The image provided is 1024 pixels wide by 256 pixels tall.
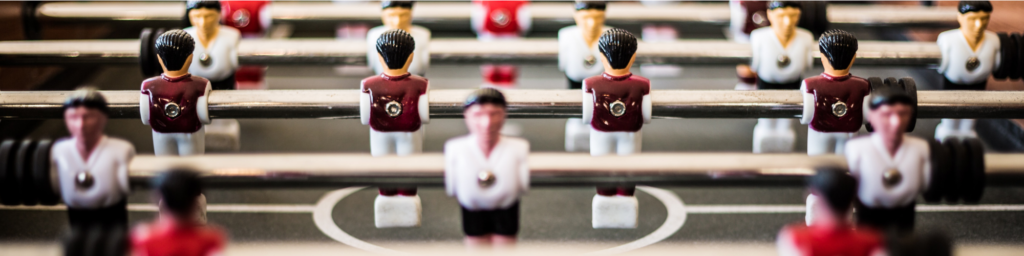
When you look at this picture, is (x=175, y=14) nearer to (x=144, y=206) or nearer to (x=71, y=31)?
(x=71, y=31)

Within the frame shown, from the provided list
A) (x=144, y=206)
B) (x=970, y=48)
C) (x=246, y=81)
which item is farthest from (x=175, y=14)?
(x=970, y=48)

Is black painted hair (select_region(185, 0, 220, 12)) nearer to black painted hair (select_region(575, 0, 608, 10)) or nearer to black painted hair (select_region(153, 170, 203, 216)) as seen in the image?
black painted hair (select_region(575, 0, 608, 10))

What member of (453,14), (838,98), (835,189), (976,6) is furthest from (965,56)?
(453,14)

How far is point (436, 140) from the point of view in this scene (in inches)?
118

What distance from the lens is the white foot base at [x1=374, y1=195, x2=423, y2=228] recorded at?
181cm

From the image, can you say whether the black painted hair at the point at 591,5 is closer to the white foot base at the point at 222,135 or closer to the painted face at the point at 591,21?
the painted face at the point at 591,21

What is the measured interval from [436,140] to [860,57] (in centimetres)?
143

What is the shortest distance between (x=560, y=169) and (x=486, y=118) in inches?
6.7

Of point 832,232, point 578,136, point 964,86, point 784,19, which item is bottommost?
point 578,136

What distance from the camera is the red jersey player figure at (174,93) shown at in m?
1.70

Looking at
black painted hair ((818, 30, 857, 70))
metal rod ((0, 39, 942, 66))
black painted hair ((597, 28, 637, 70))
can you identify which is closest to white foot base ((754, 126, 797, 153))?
metal rod ((0, 39, 942, 66))

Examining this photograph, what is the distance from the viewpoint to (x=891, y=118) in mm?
1237

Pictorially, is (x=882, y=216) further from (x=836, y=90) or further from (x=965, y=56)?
(x=965, y=56)

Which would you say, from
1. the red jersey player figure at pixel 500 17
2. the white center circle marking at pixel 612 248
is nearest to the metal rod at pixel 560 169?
the white center circle marking at pixel 612 248
